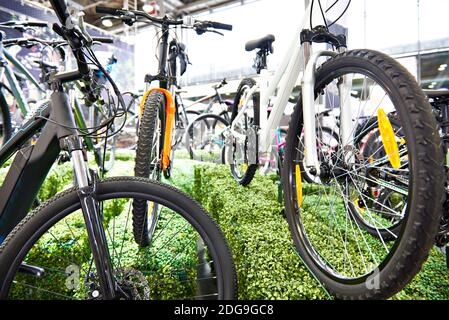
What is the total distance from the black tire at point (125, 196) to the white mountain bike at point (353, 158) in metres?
0.41

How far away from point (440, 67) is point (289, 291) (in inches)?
213

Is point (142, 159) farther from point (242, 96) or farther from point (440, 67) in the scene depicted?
point (440, 67)

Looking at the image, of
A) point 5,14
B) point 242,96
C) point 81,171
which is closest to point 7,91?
point 5,14

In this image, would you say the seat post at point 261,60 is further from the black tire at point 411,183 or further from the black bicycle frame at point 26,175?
the black bicycle frame at point 26,175

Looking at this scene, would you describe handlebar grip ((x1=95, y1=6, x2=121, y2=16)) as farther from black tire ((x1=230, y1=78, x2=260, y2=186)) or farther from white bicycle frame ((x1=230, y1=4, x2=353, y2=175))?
black tire ((x1=230, y1=78, x2=260, y2=186))

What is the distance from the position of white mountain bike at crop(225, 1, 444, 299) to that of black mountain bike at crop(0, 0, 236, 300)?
0.43 metres

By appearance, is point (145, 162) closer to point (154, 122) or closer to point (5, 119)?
point (154, 122)

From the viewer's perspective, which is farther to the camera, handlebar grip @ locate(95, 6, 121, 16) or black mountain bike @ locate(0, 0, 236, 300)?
handlebar grip @ locate(95, 6, 121, 16)

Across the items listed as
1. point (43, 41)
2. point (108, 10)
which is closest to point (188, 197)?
point (108, 10)

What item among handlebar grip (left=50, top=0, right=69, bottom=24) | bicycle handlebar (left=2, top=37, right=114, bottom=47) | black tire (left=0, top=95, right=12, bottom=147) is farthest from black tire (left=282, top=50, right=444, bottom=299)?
black tire (left=0, top=95, right=12, bottom=147)

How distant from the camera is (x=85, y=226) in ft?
2.79

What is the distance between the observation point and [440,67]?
4672 millimetres

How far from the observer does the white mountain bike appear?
660 millimetres

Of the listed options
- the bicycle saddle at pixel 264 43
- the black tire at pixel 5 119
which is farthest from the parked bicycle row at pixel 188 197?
the black tire at pixel 5 119
